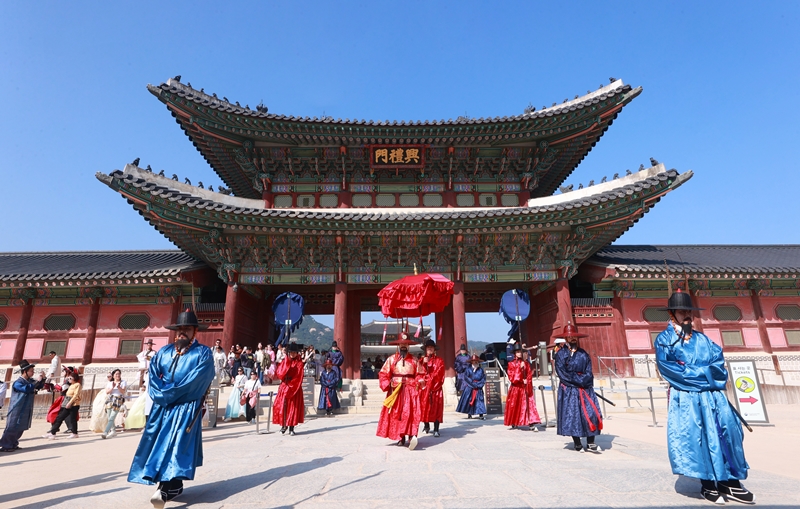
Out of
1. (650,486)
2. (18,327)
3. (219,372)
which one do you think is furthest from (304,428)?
(18,327)

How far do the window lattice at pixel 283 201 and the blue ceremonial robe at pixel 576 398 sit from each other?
41.9 ft

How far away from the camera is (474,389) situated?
1106cm

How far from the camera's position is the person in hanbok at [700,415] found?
3975 millimetres

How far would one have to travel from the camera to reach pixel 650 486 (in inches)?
170

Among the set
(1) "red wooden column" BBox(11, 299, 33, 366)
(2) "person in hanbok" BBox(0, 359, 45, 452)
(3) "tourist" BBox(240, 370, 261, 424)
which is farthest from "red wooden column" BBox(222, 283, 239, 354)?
(1) "red wooden column" BBox(11, 299, 33, 366)

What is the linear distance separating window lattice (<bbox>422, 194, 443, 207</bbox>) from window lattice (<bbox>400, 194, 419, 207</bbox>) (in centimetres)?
28

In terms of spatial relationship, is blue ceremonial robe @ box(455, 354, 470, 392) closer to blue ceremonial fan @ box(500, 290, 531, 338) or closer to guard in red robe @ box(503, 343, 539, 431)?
guard in red robe @ box(503, 343, 539, 431)

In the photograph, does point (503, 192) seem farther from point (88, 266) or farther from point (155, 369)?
point (88, 266)

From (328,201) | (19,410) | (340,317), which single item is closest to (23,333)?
(19,410)

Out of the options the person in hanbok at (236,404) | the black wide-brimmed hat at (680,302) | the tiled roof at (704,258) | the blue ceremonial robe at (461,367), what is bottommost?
the person in hanbok at (236,404)

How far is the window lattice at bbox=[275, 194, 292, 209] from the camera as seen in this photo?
17.0 m

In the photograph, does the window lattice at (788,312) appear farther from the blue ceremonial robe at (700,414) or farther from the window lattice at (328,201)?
the window lattice at (328,201)

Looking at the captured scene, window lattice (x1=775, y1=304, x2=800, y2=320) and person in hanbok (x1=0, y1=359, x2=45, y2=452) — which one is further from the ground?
window lattice (x1=775, y1=304, x2=800, y2=320)

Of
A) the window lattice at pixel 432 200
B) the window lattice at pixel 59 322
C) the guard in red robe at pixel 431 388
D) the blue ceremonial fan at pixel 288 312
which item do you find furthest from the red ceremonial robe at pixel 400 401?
the window lattice at pixel 59 322
